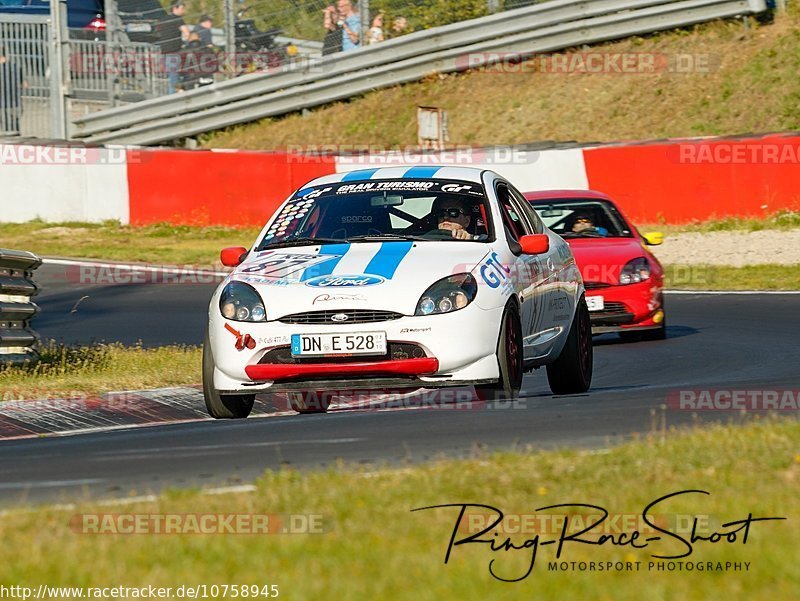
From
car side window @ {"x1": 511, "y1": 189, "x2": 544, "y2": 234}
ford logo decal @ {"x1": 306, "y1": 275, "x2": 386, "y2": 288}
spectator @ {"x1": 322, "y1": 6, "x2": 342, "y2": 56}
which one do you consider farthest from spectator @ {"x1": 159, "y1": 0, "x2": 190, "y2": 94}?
ford logo decal @ {"x1": 306, "y1": 275, "x2": 386, "y2": 288}

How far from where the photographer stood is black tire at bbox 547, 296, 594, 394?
9484mm

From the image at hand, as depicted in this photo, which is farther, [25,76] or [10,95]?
[25,76]

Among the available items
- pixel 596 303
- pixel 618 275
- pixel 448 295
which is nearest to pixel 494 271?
pixel 448 295

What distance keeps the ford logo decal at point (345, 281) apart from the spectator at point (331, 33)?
787 inches

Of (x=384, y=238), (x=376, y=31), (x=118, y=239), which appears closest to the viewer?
(x=384, y=238)

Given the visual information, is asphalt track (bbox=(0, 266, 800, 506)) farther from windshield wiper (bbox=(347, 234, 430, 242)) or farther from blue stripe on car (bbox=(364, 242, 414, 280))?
windshield wiper (bbox=(347, 234, 430, 242))

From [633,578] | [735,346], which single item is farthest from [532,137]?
[633,578]

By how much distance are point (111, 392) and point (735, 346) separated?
5.53 meters

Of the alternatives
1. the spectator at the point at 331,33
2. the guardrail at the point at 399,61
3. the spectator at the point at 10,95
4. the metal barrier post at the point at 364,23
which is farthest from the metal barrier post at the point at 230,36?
the spectator at the point at 10,95

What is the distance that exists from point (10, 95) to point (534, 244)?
809 inches

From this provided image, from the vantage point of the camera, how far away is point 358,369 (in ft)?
25.9

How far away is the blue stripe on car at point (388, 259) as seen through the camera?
8.08 m

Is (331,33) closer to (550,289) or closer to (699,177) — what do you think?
(699,177)

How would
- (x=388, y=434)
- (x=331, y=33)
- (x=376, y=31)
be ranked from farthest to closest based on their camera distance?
(x=376, y=31)
(x=331, y=33)
(x=388, y=434)
